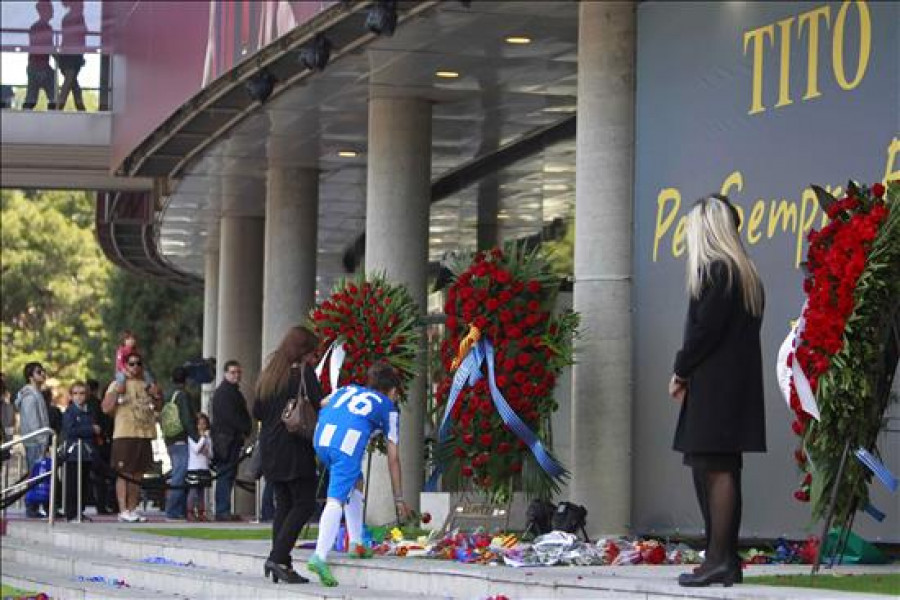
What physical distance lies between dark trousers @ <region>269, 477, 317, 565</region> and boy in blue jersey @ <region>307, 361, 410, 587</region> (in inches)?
5.1

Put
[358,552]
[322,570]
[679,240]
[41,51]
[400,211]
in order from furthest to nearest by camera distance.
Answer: [41,51]
[400,211]
[679,240]
[358,552]
[322,570]

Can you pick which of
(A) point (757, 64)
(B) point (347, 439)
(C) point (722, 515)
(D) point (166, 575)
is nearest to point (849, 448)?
(C) point (722, 515)

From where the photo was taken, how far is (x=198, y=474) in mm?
21125

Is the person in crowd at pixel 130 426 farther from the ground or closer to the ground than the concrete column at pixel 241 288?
closer to the ground

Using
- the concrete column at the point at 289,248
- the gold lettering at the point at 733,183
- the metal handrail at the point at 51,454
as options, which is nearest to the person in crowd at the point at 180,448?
the metal handrail at the point at 51,454

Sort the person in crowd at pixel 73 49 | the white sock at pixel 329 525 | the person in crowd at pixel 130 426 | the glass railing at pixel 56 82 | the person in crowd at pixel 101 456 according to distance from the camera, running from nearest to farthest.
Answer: the white sock at pixel 329 525
the person in crowd at pixel 130 426
the person in crowd at pixel 101 456
the glass railing at pixel 56 82
the person in crowd at pixel 73 49

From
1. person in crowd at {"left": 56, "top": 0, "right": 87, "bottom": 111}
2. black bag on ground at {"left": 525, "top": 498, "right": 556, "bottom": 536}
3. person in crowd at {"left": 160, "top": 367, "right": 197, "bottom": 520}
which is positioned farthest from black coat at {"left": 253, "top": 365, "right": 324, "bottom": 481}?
person in crowd at {"left": 56, "top": 0, "right": 87, "bottom": 111}

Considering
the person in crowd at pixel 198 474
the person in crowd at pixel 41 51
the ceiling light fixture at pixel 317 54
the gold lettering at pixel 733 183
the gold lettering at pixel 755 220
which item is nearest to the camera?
the gold lettering at pixel 755 220

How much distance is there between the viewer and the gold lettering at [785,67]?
529 inches

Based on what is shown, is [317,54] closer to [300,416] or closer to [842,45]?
[842,45]

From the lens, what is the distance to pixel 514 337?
14031mm

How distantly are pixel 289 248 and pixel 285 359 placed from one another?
505 inches

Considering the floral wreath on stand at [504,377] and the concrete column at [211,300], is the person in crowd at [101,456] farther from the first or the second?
the concrete column at [211,300]

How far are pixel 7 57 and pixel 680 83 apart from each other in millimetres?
16358
